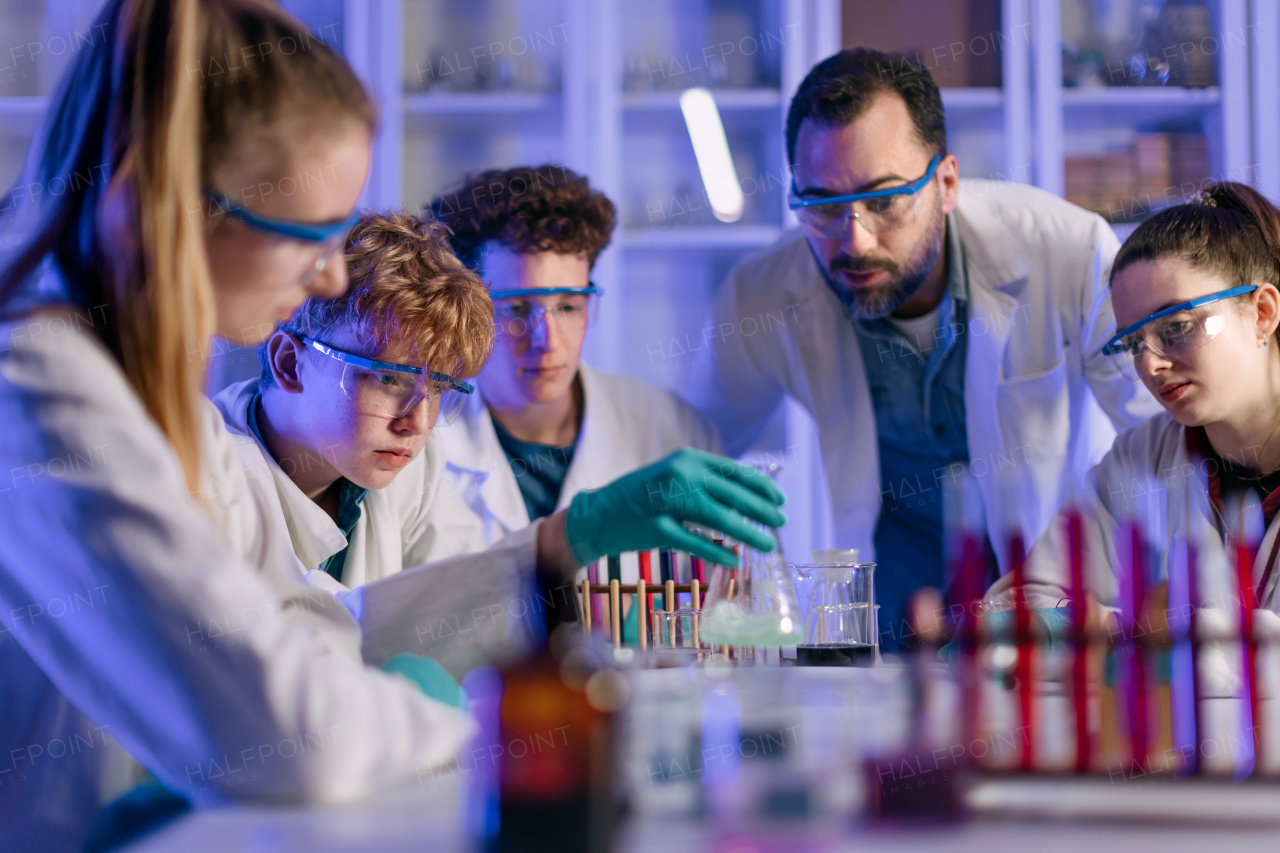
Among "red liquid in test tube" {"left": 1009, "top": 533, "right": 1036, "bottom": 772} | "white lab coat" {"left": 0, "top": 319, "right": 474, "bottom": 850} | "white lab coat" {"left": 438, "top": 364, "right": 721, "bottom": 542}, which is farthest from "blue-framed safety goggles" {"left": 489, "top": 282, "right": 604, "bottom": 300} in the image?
"red liquid in test tube" {"left": 1009, "top": 533, "right": 1036, "bottom": 772}

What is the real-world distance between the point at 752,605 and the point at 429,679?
0.48 m

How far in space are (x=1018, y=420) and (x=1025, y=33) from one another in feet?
5.83

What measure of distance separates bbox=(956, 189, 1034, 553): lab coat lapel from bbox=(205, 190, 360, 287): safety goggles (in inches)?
71.9

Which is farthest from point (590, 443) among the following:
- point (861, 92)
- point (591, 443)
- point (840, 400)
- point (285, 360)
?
point (861, 92)

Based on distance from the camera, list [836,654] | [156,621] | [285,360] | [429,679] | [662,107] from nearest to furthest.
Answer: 1. [156,621]
2. [429,679]
3. [836,654]
4. [285,360]
5. [662,107]

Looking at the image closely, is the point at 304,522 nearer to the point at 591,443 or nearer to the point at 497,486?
the point at 497,486

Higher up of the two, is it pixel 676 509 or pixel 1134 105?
pixel 1134 105

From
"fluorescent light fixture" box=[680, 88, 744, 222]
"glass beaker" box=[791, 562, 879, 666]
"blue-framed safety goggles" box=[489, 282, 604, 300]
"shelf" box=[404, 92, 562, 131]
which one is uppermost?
"shelf" box=[404, 92, 562, 131]

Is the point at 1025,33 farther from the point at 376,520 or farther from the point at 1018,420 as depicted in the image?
the point at 376,520

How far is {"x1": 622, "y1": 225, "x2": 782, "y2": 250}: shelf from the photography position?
3.76m

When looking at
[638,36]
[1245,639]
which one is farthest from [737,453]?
[1245,639]

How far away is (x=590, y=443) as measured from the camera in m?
2.53

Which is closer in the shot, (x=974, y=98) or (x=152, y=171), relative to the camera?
(x=152, y=171)

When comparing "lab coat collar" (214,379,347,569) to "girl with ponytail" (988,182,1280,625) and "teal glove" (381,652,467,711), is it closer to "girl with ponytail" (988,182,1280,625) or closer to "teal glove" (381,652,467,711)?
"teal glove" (381,652,467,711)
